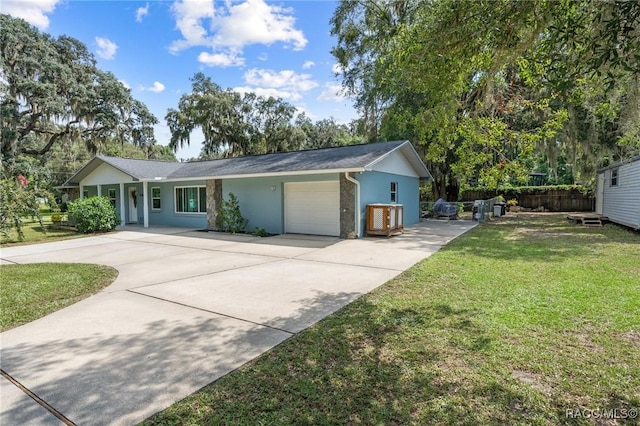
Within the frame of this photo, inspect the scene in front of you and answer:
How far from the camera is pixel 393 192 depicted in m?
13.6

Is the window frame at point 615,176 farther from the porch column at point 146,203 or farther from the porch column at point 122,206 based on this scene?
the porch column at point 122,206

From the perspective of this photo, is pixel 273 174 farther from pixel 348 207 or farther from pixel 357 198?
pixel 357 198

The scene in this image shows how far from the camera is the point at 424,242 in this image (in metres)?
10.1

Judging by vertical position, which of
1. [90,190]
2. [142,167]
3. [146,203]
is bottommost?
[146,203]

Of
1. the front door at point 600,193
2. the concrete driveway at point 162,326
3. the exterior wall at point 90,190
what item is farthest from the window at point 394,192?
the exterior wall at point 90,190

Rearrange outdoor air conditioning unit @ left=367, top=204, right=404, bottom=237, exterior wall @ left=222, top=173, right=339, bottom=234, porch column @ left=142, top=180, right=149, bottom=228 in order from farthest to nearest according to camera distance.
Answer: porch column @ left=142, top=180, right=149, bottom=228
exterior wall @ left=222, top=173, right=339, bottom=234
outdoor air conditioning unit @ left=367, top=204, right=404, bottom=237

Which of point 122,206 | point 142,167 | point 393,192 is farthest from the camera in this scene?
point 122,206

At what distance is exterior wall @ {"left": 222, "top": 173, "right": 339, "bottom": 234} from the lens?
12.6m

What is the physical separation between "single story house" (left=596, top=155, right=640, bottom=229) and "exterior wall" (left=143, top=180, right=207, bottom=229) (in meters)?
15.7

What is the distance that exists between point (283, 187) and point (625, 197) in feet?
40.5

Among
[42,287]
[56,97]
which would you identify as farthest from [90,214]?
[56,97]

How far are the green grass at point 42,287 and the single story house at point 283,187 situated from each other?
6305mm

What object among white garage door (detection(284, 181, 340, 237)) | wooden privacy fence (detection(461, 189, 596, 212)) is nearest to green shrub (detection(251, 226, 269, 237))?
white garage door (detection(284, 181, 340, 237))

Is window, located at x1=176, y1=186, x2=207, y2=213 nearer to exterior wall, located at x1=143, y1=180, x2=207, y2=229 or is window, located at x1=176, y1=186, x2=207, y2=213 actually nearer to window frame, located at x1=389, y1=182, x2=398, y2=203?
exterior wall, located at x1=143, y1=180, x2=207, y2=229
